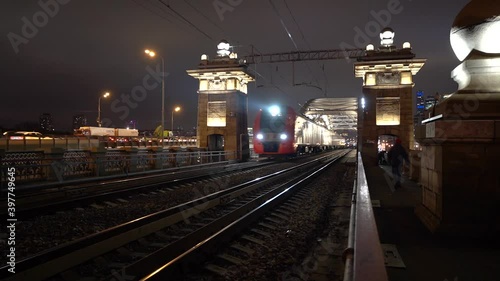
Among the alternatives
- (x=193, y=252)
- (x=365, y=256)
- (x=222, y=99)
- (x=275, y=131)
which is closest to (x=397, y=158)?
(x=193, y=252)

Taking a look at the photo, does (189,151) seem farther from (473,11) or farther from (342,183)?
(473,11)

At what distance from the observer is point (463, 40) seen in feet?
17.9

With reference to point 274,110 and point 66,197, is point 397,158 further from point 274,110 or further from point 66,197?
point 274,110

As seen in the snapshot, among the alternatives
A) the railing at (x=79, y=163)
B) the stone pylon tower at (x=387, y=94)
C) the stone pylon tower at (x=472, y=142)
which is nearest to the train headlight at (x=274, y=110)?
the stone pylon tower at (x=387, y=94)

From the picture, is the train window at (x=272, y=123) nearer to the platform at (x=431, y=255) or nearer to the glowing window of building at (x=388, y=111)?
the glowing window of building at (x=388, y=111)

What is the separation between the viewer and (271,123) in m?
28.8

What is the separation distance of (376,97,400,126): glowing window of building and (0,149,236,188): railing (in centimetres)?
1647

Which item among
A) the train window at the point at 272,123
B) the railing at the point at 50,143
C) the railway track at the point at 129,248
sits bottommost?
the railway track at the point at 129,248

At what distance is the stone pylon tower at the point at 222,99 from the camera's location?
1283 inches

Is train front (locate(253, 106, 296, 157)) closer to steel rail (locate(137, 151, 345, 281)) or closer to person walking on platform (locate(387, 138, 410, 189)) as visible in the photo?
person walking on platform (locate(387, 138, 410, 189))

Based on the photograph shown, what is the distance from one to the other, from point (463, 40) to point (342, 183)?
10844 mm

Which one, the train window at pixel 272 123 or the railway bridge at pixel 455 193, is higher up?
the train window at pixel 272 123

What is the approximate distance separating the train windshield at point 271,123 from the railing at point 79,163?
28.5ft

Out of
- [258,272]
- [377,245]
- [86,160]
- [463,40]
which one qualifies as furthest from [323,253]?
[86,160]
